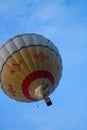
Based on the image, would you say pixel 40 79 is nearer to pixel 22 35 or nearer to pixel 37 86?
pixel 37 86

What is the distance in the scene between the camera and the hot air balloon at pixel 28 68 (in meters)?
39.0

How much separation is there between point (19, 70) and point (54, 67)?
219 cm

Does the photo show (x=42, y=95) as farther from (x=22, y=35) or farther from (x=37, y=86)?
(x=22, y=35)

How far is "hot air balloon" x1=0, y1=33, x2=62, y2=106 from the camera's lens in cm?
3903

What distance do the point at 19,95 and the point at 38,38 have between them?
11.7 feet

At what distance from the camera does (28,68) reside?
3903 centimetres

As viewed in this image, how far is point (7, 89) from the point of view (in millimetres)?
39812

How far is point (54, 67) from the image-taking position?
3978 centimetres

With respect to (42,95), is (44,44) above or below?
above

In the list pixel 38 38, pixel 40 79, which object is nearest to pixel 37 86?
pixel 40 79

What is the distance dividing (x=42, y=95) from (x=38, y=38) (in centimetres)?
352

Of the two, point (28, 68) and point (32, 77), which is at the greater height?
point (28, 68)

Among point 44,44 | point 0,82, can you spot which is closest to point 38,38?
point 44,44

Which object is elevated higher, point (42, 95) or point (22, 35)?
point (22, 35)
